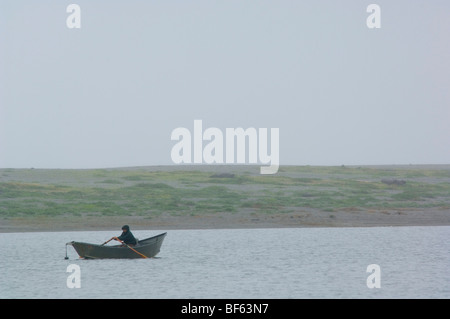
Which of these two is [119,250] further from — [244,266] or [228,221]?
[228,221]

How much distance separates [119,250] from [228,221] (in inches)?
669

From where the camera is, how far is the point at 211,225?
5412cm

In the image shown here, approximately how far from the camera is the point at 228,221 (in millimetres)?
55406

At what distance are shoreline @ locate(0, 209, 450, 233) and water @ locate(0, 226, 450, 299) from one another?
0.59 meters

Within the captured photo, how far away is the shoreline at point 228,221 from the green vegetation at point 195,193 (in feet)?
4.33

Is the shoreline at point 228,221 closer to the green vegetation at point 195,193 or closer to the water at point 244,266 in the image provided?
the water at point 244,266

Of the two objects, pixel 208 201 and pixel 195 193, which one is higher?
pixel 195 193

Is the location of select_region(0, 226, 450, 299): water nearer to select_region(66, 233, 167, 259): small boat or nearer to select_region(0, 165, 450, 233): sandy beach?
select_region(66, 233, 167, 259): small boat

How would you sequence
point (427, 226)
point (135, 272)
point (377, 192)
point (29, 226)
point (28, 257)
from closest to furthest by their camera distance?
point (135, 272)
point (28, 257)
point (29, 226)
point (427, 226)
point (377, 192)

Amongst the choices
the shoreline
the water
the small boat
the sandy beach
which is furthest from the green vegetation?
the small boat

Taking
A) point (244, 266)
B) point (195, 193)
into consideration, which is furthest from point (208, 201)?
point (244, 266)
